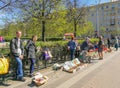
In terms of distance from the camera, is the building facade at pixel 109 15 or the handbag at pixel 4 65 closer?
the handbag at pixel 4 65

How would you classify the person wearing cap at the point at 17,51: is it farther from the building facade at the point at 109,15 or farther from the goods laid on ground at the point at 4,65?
the building facade at the point at 109,15

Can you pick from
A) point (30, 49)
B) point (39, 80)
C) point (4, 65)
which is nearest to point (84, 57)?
point (30, 49)

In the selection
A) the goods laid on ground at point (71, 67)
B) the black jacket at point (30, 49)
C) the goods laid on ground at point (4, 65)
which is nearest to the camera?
the goods laid on ground at point (4, 65)

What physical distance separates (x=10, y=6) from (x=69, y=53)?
521 cm

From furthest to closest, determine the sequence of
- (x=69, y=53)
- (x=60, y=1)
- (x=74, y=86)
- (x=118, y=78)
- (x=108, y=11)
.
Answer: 1. (x=108, y=11)
2. (x=60, y=1)
3. (x=69, y=53)
4. (x=118, y=78)
5. (x=74, y=86)

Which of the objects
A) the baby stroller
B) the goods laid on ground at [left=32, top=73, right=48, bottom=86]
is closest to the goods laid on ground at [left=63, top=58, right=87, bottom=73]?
the baby stroller

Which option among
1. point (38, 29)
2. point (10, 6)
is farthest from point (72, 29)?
point (10, 6)

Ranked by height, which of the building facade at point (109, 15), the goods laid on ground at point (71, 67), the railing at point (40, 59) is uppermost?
the building facade at point (109, 15)

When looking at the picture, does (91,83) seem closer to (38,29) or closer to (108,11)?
(38,29)

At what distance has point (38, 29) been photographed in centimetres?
2672

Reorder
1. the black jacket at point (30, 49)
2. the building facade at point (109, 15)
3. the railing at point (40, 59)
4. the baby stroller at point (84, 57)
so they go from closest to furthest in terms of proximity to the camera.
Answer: the railing at point (40, 59) < the black jacket at point (30, 49) < the baby stroller at point (84, 57) < the building facade at point (109, 15)

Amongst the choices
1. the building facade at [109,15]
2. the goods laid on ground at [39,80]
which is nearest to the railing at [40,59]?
the goods laid on ground at [39,80]

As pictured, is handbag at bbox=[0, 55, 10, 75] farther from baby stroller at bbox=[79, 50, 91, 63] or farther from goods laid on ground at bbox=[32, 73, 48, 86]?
baby stroller at bbox=[79, 50, 91, 63]

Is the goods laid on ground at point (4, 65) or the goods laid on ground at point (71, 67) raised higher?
the goods laid on ground at point (4, 65)
